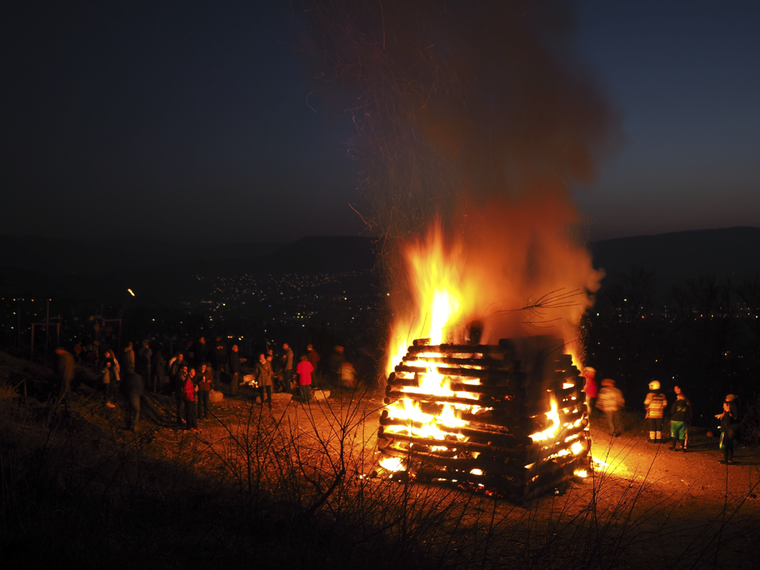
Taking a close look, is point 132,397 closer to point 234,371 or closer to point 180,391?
point 180,391

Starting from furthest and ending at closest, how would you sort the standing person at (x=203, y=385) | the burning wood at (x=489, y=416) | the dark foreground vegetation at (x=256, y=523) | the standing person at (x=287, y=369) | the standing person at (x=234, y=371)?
the standing person at (x=287, y=369) → the standing person at (x=234, y=371) → the standing person at (x=203, y=385) → the burning wood at (x=489, y=416) → the dark foreground vegetation at (x=256, y=523)

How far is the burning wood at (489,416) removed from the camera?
8.56 m

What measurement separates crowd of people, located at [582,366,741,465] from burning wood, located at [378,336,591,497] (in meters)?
2.42

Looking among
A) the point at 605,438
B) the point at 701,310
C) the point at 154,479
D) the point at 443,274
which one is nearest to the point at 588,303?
the point at 605,438

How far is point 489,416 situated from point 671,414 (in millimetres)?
5889

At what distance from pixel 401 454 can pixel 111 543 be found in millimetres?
6120

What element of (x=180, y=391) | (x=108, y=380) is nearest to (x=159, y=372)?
(x=108, y=380)

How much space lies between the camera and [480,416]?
9.02 metres

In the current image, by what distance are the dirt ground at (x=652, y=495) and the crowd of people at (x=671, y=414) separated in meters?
0.31

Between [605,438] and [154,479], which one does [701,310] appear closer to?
[605,438]

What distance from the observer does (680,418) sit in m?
12.2

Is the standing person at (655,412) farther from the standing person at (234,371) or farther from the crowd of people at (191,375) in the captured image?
the standing person at (234,371)

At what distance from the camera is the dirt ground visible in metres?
6.30

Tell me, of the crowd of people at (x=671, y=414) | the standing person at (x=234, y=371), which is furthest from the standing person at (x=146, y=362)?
the crowd of people at (x=671, y=414)
